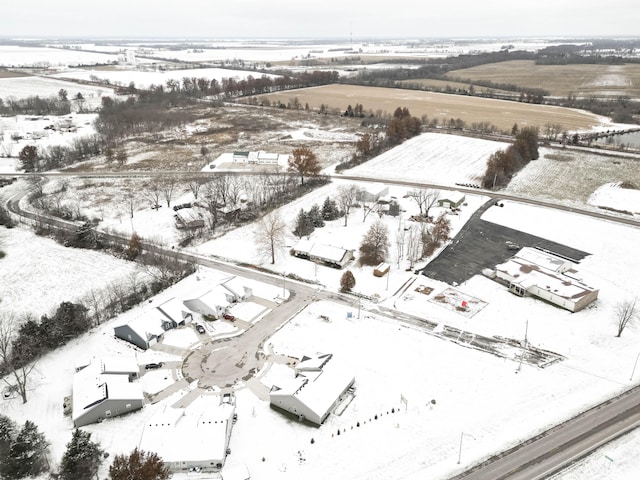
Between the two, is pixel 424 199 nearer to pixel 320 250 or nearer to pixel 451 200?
pixel 451 200

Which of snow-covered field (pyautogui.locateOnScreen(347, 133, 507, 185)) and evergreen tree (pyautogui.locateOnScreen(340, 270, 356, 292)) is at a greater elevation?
snow-covered field (pyautogui.locateOnScreen(347, 133, 507, 185))

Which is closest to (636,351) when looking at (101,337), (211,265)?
(211,265)

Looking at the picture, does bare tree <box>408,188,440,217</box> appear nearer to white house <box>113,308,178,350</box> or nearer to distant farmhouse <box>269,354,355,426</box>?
distant farmhouse <box>269,354,355,426</box>

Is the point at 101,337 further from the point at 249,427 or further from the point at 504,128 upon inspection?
the point at 504,128

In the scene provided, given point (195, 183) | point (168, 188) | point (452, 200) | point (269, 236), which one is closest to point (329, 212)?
point (269, 236)

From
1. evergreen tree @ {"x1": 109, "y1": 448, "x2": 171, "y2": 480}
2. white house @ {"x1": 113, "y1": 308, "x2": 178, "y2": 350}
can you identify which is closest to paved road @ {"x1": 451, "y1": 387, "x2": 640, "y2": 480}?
evergreen tree @ {"x1": 109, "y1": 448, "x2": 171, "y2": 480}

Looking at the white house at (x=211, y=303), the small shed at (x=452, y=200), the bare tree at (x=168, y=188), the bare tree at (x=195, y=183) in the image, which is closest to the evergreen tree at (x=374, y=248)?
the white house at (x=211, y=303)
